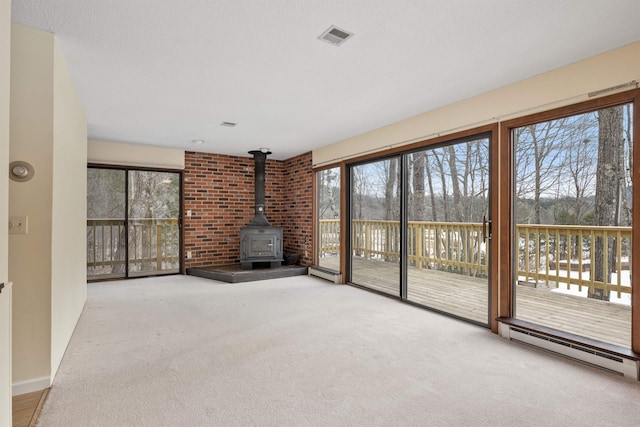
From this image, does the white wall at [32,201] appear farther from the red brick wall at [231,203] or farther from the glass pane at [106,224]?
the red brick wall at [231,203]

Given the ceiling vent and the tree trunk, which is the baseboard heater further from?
the ceiling vent

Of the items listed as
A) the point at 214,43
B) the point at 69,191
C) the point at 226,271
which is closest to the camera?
the point at 214,43

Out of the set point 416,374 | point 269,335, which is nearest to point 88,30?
point 269,335

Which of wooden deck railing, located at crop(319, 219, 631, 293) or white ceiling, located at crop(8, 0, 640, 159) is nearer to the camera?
white ceiling, located at crop(8, 0, 640, 159)

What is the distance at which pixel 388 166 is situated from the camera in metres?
4.73

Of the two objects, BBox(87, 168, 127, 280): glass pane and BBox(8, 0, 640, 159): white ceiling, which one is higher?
BBox(8, 0, 640, 159): white ceiling

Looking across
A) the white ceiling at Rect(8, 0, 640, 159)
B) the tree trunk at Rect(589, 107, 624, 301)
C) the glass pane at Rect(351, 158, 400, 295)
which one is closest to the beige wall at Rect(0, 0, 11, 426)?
the white ceiling at Rect(8, 0, 640, 159)

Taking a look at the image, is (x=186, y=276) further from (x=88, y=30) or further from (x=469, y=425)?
(x=469, y=425)

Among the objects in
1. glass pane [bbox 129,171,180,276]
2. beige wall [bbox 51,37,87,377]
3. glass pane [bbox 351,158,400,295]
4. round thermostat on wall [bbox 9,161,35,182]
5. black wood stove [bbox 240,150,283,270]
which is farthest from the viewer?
black wood stove [bbox 240,150,283,270]

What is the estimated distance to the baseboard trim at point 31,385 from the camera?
6.32 feet

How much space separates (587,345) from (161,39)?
357cm

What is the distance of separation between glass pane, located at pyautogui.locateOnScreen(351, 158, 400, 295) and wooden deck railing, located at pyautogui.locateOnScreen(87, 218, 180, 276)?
317cm

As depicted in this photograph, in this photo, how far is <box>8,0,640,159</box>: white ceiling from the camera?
1806 mm

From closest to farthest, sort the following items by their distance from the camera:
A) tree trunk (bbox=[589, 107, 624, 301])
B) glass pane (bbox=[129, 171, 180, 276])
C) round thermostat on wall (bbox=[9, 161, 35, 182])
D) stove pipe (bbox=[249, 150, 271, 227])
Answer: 1. round thermostat on wall (bbox=[9, 161, 35, 182])
2. tree trunk (bbox=[589, 107, 624, 301])
3. glass pane (bbox=[129, 171, 180, 276])
4. stove pipe (bbox=[249, 150, 271, 227])
